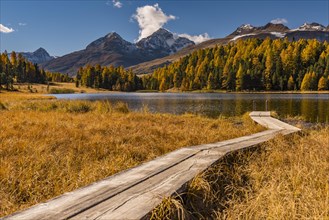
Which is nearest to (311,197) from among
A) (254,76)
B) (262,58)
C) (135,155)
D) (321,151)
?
(321,151)

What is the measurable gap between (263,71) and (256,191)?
10964 cm

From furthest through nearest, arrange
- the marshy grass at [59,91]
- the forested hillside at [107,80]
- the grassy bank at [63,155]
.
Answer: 1. the forested hillside at [107,80]
2. the marshy grass at [59,91]
3. the grassy bank at [63,155]

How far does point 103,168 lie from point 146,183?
1912 millimetres

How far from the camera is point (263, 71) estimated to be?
10731cm

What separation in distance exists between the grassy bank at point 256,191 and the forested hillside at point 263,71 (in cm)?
9678

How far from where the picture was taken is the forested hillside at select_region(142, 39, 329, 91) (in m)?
98.2

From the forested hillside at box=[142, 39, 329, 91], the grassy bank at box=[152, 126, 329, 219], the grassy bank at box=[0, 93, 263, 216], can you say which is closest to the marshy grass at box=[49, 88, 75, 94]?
the forested hillside at box=[142, 39, 329, 91]

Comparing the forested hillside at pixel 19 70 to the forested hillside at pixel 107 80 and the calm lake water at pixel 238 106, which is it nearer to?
the forested hillside at pixel 107 80

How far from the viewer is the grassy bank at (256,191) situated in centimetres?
374

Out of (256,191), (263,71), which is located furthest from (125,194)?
(263,71)

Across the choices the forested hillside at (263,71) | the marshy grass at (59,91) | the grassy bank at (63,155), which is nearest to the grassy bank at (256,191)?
the grassy bank at (63,155)

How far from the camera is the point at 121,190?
3604 mm

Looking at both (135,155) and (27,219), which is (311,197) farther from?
(135,155)

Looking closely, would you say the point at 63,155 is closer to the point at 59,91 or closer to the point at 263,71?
the point at 59,91
